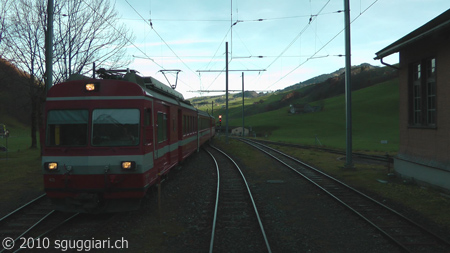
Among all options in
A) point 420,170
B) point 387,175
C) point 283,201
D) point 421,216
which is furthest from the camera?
point 387,175

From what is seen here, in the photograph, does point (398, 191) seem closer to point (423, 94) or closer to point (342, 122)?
point (423, 94)

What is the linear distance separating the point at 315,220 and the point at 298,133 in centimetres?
5608

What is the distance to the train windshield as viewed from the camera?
25.0ft

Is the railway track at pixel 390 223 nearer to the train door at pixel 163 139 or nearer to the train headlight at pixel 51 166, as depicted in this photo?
the train door at pixel 163 139

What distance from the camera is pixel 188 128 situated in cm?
1658

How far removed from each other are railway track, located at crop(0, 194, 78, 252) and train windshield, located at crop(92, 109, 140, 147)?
78.5 inches

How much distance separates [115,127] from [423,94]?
421 inches

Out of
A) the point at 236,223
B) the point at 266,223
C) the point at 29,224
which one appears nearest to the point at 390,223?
the point at 266,223

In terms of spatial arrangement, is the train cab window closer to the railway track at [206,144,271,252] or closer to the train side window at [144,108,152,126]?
the train side window at [144,108,152,126]

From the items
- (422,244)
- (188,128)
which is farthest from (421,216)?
(188,128)

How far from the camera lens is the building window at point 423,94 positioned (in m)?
11.8

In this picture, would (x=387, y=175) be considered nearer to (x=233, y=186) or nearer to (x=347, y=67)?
(x=347, y=67)

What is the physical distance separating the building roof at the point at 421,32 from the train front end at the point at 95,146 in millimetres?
8423

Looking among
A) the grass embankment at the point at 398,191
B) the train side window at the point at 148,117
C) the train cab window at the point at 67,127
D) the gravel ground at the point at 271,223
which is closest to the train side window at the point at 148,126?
the train side window at the point at 148,117
